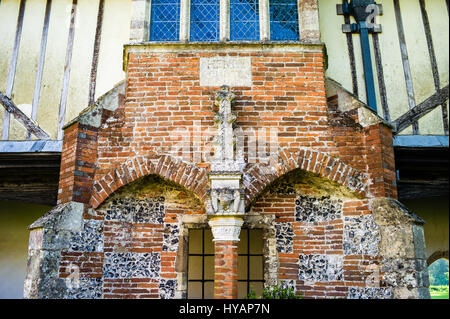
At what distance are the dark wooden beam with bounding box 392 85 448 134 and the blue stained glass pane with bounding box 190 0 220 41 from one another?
3656 mm

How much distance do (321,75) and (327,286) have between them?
3.16 m

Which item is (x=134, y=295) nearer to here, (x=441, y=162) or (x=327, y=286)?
(x=327, y=286)

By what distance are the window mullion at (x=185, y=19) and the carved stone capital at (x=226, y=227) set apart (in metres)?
3.03

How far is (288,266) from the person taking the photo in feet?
19.1

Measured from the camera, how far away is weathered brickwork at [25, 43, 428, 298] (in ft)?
18.1

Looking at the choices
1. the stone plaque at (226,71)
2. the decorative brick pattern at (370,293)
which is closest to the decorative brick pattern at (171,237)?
the stone plaque at (226,71)

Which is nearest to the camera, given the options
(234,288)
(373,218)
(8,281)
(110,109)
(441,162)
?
(234,288)

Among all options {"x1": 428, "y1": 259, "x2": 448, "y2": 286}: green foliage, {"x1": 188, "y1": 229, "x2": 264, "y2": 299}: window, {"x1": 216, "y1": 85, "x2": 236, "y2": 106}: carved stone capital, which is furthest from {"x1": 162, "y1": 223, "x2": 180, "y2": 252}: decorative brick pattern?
{"x1": 428, "y1": 259, "x2": 448, "y2": 286}: green foliage

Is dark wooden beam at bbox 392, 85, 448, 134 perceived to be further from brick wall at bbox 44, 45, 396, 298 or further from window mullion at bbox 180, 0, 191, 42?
window mullion at bbox 180, 0, 191, 42

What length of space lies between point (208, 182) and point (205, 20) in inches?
108

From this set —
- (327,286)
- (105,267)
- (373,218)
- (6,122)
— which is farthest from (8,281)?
(373,218)

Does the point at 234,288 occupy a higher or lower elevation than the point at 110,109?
lower

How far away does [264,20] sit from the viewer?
633cm

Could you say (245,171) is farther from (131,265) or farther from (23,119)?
(23,119)
